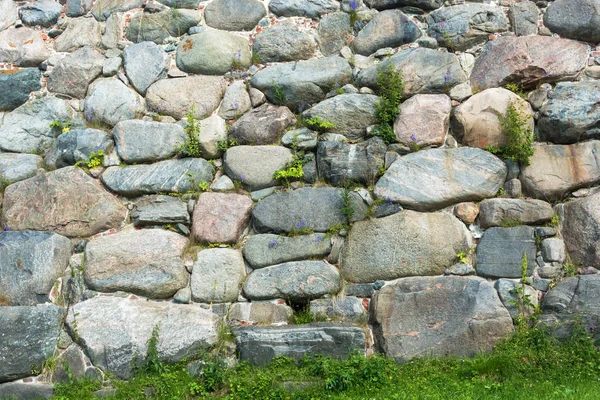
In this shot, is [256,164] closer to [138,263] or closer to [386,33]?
[138,263]

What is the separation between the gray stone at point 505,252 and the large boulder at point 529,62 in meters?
1.56

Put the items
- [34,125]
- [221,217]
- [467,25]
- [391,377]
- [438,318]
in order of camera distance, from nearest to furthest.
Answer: [391,377] → [438,318] → [221,217] → [467,25] → [34,125]

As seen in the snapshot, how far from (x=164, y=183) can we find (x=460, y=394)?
3.34 m

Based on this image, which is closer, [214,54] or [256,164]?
[256,164]

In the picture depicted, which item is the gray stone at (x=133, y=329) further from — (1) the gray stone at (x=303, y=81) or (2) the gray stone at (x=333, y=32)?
(2) the gray stone at (x=333, y=32)

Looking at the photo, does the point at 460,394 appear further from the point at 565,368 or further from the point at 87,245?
the point at 87,245

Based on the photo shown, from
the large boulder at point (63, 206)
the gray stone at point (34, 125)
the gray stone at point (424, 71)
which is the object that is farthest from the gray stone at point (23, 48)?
the gray stone at point (424, 71)

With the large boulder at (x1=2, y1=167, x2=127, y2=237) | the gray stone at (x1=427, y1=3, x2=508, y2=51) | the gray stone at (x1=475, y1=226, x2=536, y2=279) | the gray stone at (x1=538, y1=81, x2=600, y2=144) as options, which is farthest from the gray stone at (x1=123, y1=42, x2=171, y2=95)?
the gray stone at (x1=538, y1=81, x2=600, y2=144)

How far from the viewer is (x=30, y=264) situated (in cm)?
566

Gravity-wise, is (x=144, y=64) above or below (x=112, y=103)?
above

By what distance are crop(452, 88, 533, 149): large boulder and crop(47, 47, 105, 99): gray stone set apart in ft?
12.9

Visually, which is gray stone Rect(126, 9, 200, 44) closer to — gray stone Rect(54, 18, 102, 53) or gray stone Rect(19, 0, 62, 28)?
gray stone Rect(54, 18, 102, 53)

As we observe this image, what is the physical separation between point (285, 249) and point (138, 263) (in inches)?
53.5

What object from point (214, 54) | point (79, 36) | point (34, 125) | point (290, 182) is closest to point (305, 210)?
point (290, 182)
